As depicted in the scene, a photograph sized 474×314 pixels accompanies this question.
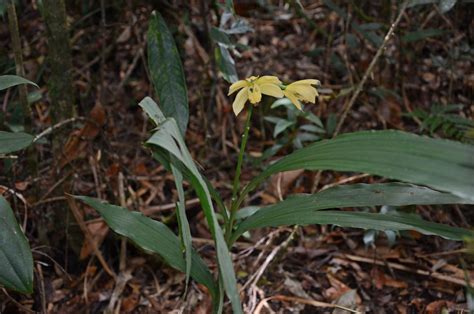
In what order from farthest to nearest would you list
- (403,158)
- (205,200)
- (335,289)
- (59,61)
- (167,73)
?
1. (335,289)
2. (59,61)
3. (167,73)
4. (205,200)
5. (403,158)

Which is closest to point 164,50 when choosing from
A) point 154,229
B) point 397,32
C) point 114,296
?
point 154,229

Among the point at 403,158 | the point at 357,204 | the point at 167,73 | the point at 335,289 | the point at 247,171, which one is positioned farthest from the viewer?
the point at 247,171

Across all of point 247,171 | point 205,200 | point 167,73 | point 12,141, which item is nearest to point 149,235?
point 205,200

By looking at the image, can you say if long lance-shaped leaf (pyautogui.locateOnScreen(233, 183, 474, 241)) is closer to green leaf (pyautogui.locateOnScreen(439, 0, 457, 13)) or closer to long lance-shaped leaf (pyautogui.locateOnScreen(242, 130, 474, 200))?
long lance-shaped leaf (pyautogui.locateOnScreen(242, 130, 474, 200))

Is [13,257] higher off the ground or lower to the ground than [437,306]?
higher

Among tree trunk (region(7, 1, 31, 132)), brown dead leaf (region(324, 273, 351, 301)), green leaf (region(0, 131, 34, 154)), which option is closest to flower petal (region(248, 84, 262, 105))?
green leaf (region(0, 131, 34, 154))

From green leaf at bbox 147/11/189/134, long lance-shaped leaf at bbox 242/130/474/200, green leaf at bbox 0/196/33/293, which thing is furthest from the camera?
green leaf at bbox 147/11/189/134

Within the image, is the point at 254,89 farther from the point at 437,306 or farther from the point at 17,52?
the point at 437,306

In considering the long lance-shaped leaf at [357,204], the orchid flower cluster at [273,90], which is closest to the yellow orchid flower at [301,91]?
the orchid flower cluster at [273,90]
